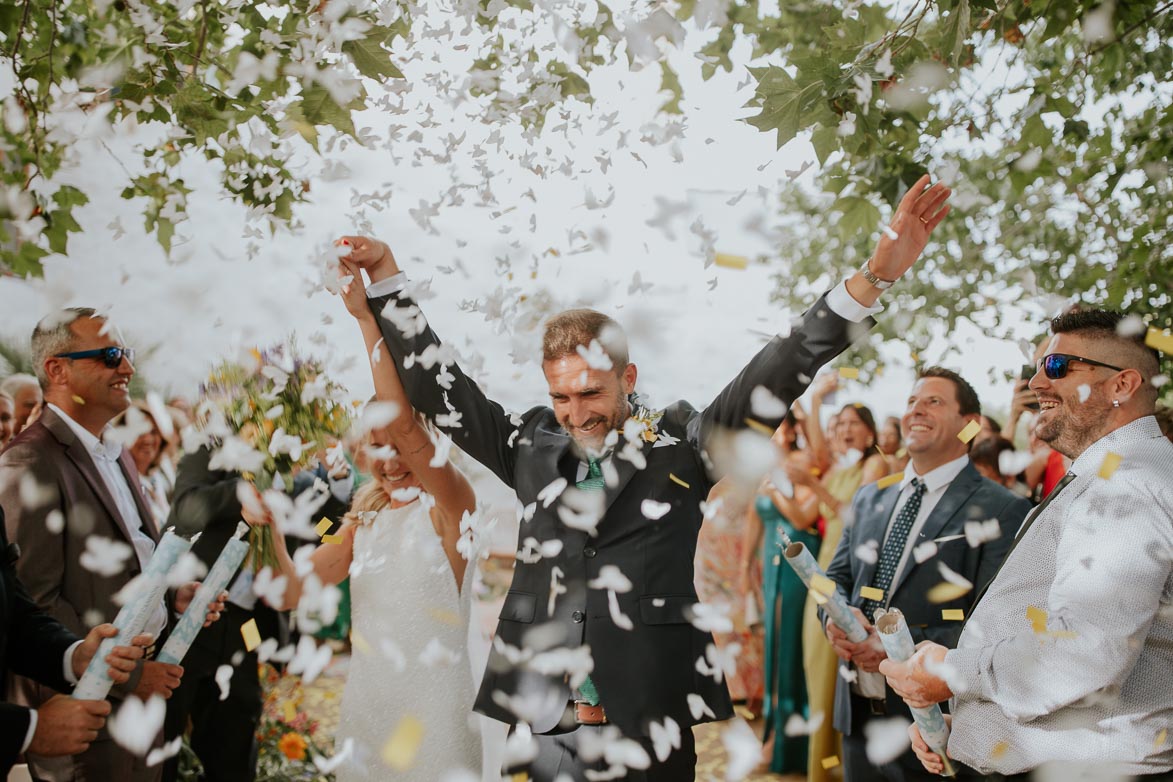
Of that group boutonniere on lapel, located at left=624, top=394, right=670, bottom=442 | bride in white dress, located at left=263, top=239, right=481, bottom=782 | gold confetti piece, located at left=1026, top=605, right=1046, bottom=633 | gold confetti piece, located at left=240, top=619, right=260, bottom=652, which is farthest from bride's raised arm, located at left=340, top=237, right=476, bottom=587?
gold confetti piece, located at left=1026, top=605, right=1046, bottom=633

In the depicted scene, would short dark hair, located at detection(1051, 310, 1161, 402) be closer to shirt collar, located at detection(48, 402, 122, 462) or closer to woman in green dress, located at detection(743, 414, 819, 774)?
woman in green dress, located at detection(743, 414, 819, 774)

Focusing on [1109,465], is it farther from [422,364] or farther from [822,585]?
[422,364]

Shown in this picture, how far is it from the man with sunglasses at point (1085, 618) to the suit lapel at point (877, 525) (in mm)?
1067

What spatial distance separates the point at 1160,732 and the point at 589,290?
1954 millimetres

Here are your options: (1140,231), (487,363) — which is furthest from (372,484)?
(1140,231)

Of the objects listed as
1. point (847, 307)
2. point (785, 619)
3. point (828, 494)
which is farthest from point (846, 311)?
point (785, 619)

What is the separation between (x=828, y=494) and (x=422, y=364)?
3.10 metres

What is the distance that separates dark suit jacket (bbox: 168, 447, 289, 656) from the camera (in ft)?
13.8

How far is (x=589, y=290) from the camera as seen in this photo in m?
2.99

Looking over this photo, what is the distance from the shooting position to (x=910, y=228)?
2.45 meters

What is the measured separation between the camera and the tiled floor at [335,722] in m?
5.25

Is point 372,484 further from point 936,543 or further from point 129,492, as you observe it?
point 936,543

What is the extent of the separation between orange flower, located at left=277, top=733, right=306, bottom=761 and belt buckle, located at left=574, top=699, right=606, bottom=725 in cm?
220

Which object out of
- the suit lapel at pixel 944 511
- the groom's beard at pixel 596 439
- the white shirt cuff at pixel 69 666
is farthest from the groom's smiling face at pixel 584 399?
the white shirt cuff at pixel 69 666
